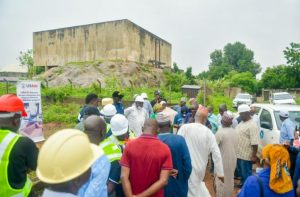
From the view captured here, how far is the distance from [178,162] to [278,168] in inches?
52.5

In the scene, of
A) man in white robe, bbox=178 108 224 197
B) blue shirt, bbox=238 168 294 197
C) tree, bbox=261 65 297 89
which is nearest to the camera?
blue shirt, bbox=238 168 294 197

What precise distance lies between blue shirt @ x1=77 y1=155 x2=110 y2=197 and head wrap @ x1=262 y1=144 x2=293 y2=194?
1.42 meters

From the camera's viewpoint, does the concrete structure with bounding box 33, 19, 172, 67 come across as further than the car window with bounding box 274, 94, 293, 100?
Yes

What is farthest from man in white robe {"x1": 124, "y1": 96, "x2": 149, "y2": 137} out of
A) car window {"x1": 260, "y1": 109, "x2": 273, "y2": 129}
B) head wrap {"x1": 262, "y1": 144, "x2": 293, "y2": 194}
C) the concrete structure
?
the concrete structure

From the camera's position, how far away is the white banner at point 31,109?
7.98 meters

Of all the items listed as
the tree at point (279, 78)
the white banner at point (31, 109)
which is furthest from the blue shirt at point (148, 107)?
the tree at point (279, 78)

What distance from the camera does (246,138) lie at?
605cm

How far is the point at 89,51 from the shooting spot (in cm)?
3528

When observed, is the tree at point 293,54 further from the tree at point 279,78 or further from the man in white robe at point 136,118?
the man in white robe at point 136,118

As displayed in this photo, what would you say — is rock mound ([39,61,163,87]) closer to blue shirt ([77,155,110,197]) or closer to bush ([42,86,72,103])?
bush ([42,86,72,103])

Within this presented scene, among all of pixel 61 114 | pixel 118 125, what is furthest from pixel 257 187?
pixel 61 114

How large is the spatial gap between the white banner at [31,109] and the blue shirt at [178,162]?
5.20m

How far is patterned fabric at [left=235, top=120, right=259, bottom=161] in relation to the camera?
5.98 metres

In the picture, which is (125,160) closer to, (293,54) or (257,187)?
(257,187)
